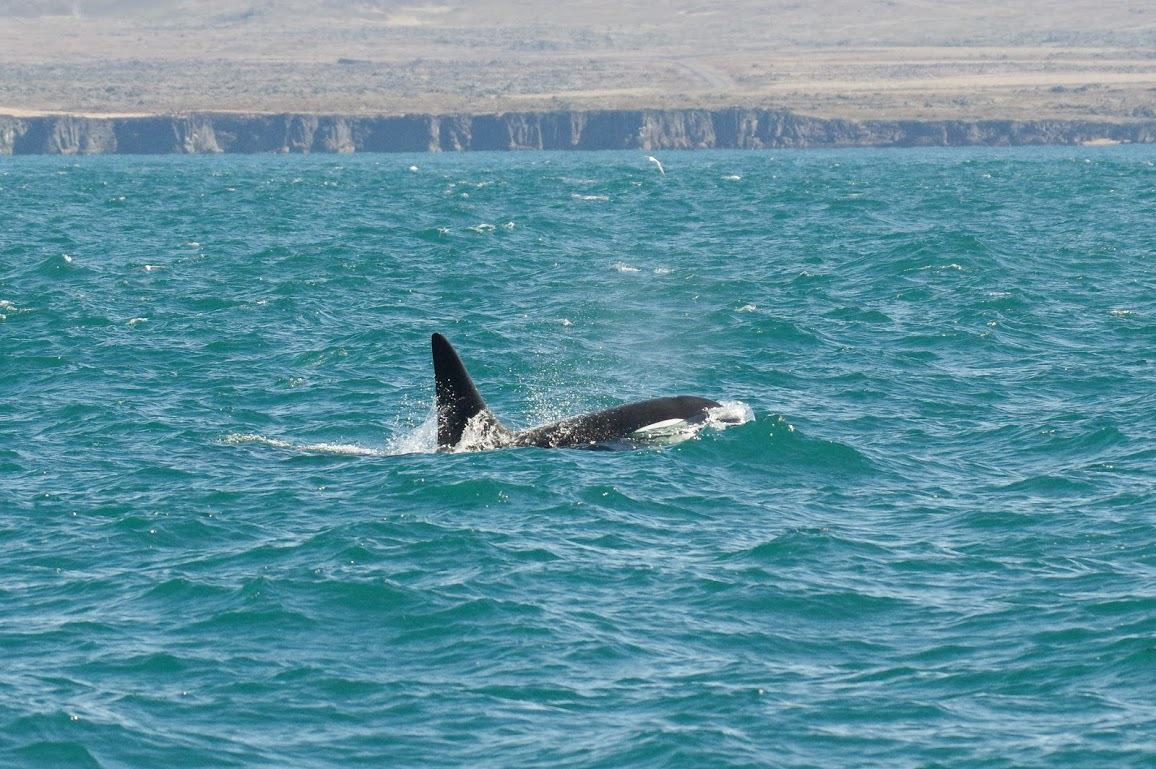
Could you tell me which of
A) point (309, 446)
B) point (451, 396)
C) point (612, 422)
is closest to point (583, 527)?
point (612, 422)

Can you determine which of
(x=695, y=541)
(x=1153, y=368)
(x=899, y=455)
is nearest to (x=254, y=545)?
(x=695, y=541)

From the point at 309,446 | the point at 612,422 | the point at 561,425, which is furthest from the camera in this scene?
the point at 309,446

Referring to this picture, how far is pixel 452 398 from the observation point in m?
29.1

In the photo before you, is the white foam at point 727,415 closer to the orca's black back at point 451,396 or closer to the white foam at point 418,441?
the orca's black back at point 451,396

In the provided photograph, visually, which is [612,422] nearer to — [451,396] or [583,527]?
[451,396]

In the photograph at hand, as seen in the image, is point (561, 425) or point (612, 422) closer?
point (612, 422)

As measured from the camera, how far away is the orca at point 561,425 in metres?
29.1

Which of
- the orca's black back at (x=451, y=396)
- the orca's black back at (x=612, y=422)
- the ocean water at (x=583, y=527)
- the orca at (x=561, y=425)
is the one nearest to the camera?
the ocean water at (x=583, y=527)

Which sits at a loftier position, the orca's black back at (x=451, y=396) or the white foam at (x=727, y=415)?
the orca's black back at (x=451, y=396)

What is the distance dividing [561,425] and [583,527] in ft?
18.4

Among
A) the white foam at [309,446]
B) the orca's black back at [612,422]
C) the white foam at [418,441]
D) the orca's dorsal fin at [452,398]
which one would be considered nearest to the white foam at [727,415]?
the orca's black back at [612,422]

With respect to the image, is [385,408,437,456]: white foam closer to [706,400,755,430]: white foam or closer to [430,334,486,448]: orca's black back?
[430,334,486,448]: orca's black back

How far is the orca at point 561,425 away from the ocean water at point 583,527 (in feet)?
2.03

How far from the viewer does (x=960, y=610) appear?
2047cm
